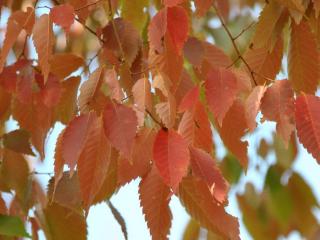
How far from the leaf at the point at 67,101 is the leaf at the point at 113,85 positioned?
0.27 meters

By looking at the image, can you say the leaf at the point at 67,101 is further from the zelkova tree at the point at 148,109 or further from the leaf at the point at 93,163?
the leaf at the point at 93,163

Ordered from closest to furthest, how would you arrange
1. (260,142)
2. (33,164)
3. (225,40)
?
1. (225,40)
2. (33,164)
3. (260,142)

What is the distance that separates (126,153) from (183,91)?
28 cm

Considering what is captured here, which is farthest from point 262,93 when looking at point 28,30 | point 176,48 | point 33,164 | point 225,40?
point 33,164

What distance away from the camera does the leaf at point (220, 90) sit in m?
1.14

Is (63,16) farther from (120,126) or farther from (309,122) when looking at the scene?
Result: (309,122)

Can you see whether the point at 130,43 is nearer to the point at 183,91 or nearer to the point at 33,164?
the point at 183,91

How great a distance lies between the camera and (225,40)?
7.32 ft

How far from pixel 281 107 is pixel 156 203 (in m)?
0.19

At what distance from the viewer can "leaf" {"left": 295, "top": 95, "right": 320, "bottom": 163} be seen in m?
1.08

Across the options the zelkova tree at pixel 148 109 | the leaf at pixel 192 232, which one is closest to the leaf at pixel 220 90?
the zelkova tree at pixel 148 109

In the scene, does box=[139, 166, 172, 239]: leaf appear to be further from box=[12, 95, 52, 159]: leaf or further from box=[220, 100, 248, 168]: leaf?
box=[12, 95, 52, 159]: leaf

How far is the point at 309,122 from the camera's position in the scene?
3.60 feet

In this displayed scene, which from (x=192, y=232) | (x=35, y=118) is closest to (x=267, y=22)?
(x=35, y=118)
